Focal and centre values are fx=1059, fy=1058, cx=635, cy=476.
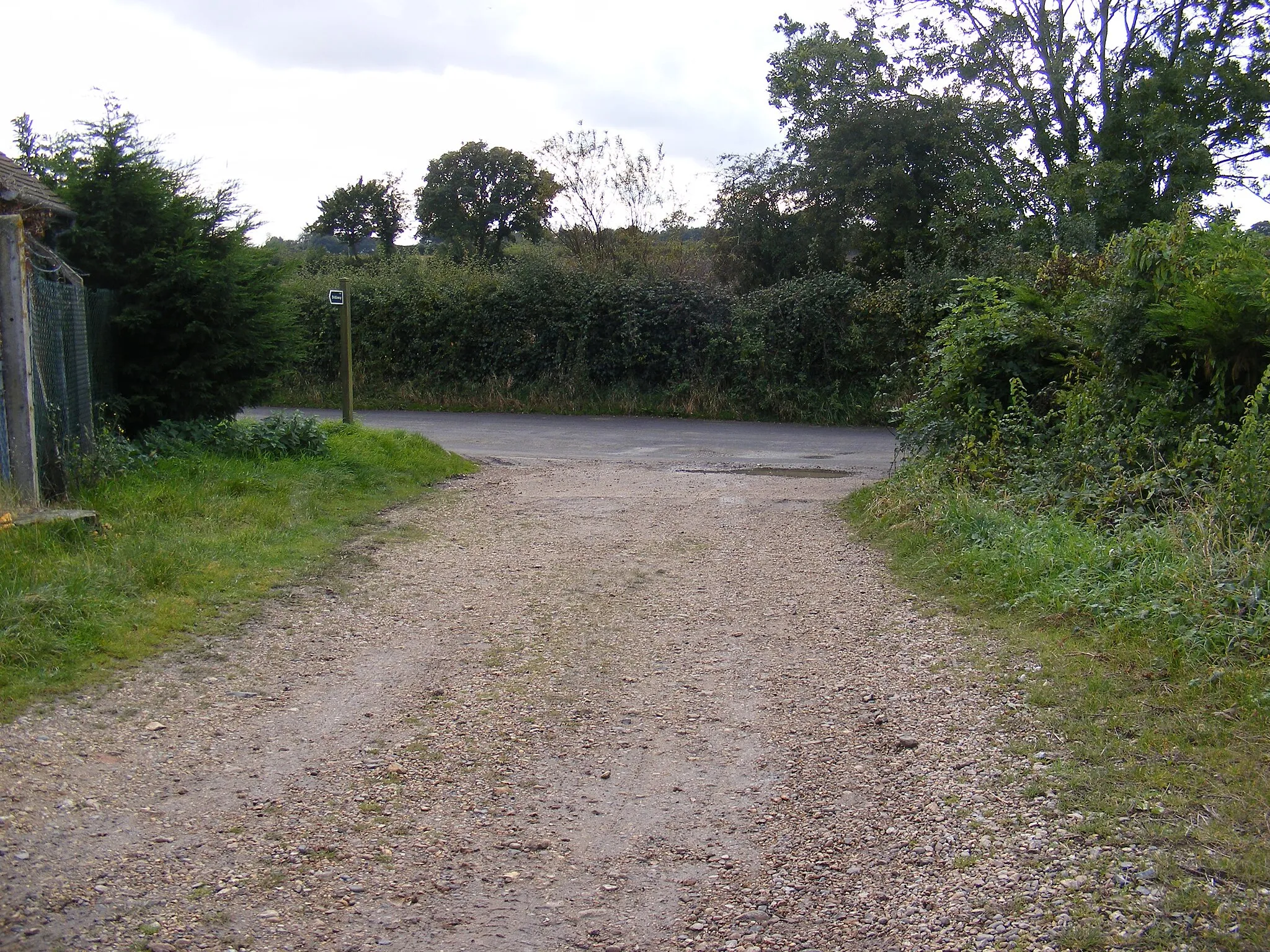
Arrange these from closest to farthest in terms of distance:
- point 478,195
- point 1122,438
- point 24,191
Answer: point 1122,438, point 24,191, point 478,195

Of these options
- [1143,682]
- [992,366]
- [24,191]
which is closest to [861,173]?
[992,366]

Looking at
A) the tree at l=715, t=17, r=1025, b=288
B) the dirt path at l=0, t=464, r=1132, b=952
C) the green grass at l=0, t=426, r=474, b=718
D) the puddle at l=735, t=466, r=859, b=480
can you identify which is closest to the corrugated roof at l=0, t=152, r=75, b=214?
the green grass at l=0, t=426, r=474, b=718

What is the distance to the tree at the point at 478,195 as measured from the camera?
48.7m

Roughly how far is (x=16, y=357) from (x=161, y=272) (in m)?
3.27

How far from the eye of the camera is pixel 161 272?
11.5 m

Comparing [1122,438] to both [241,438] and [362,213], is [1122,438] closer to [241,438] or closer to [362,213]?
[241,438]

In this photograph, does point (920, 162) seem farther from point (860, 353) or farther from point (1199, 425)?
point (1199, 425)

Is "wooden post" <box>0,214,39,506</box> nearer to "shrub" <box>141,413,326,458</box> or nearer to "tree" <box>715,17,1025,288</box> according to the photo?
"shrub" <box>141,413,326,458</box>

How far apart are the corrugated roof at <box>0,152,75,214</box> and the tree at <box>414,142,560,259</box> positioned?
3734cm

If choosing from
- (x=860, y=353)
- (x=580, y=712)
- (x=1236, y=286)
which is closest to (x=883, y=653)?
(x=580, y=712)

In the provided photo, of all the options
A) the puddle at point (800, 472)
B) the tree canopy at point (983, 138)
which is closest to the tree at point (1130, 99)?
the tree canopy at point (983, 138)

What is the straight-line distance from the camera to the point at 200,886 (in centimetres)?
348

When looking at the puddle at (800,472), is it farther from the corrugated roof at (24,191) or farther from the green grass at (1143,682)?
the corrugated roof at (24,191)

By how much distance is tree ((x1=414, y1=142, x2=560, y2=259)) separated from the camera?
48.7 meters
